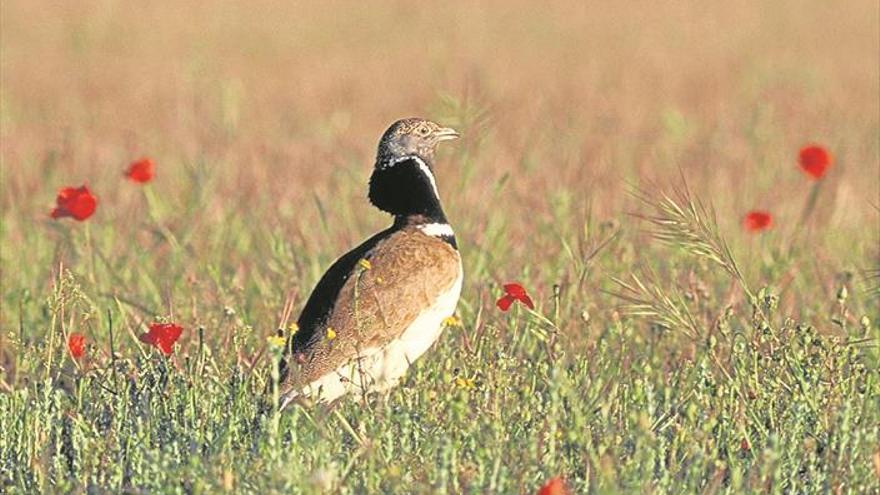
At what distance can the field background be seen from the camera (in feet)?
14.1

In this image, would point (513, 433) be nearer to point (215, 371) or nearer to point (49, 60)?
point (215, 371)

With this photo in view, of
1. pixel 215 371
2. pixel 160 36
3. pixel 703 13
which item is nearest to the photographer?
pixel 215 371

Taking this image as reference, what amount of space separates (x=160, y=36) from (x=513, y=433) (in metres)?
15.7

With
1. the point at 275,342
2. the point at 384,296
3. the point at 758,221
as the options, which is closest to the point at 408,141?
the point at 384,296

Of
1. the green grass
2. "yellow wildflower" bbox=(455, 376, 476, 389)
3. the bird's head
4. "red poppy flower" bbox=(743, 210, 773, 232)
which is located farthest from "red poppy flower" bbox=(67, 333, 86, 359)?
"red poppy flower" bbox=(743, 210, 773, 232)

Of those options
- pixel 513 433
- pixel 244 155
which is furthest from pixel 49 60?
pixel 513 433

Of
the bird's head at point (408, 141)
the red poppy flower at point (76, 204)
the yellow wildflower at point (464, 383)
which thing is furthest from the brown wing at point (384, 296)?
the red poppy flower at point (76, 204)

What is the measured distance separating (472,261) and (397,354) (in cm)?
185

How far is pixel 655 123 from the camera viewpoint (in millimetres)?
12828

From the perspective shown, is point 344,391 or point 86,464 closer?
point 86,464

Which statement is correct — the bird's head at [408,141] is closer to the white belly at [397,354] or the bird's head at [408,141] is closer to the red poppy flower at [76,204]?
the white belly at [397,354]

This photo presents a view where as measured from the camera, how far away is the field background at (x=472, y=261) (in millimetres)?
4305

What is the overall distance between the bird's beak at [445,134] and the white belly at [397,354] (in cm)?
70

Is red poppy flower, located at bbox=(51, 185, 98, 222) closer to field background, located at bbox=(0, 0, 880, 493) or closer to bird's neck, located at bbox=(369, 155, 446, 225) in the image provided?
field background, located at bbox=(0, 0, 880, 493)
